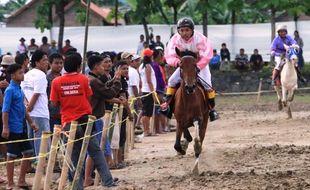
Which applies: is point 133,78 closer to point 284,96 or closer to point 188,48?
point 188,48

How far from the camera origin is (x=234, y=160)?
569 inches

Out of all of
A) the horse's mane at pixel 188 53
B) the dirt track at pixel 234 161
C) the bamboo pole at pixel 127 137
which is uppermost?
the horse's mane at pixel 188 53

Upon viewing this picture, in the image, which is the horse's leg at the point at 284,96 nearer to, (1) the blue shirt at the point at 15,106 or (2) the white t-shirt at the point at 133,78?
(2) the white t-shirt at the point at 133,78

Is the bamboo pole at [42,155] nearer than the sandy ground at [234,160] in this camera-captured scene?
Yes

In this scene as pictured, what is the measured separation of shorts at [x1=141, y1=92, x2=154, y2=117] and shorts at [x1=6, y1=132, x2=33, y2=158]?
7899 mm

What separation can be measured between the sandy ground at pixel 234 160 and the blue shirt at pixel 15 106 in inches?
57.5

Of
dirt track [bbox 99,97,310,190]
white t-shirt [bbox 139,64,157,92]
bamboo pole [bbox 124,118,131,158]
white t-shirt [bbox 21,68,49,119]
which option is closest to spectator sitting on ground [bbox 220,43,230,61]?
dirt track [bbox 99,97,310,190]

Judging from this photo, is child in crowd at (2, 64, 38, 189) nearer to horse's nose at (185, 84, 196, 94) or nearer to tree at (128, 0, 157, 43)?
horse's nose at (185, 84, 196, 94)

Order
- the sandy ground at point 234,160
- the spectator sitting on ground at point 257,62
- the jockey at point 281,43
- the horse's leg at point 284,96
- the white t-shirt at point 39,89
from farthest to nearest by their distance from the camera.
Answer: the spectator sitting on ground at point 257,62 < the horse's leg at point 284,96 < the jockey at point 281,43 < the white t-shirt at point 39,89 < the sandy ground at point 234,160

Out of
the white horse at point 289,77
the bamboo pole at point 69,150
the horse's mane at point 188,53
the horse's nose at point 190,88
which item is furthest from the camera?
the white horse at point 289,77

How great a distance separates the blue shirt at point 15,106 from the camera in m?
12.0

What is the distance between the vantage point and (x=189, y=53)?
13.7 meters

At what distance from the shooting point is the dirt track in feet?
39.1

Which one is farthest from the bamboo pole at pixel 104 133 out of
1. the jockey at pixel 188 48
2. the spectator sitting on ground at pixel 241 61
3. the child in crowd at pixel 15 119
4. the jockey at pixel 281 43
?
the spectator sitting on ground at pixel 241 61
